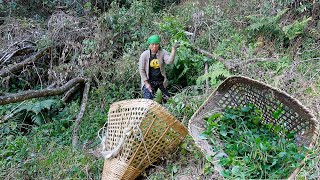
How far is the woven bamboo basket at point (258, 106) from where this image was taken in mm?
2730

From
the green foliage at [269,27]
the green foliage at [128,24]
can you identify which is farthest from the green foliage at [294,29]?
the green foliage at [128,24]

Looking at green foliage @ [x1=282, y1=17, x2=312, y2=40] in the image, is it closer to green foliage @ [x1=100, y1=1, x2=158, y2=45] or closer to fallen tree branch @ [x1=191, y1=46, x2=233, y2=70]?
fallen tree branch @ [x1=191, y1=46, x2=233, y2=70]

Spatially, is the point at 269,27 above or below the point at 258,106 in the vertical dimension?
above

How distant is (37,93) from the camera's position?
4785 mm

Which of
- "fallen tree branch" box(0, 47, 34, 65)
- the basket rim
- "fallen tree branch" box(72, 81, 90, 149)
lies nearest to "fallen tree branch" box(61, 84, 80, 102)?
"fallen tree branch" box(72, 81, 90, 149)

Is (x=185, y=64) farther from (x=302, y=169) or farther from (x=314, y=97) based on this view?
(x=302, y=169)

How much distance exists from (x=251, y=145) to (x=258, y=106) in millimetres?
654

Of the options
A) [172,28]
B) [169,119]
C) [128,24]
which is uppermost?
[172,28]

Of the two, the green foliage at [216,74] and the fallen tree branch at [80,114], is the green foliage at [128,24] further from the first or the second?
the green foliage at [216,74]

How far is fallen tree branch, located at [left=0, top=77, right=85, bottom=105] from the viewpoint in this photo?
4.28m

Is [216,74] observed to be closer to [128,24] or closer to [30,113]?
[128,24]

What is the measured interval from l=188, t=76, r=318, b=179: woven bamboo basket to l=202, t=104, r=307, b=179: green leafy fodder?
70 mm

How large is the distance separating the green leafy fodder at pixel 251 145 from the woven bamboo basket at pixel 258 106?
0.07 metres

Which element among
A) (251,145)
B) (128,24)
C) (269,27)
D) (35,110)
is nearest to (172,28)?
(128,24)
